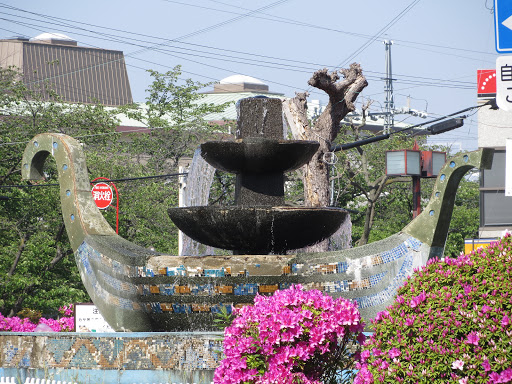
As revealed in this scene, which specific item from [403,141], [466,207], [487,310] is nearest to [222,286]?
[487,310]

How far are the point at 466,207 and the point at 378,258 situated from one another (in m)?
34.3

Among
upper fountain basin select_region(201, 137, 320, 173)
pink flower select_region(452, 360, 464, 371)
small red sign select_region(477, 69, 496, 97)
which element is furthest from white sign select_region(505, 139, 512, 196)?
small red sign select_region(477, 69, 496, 97)

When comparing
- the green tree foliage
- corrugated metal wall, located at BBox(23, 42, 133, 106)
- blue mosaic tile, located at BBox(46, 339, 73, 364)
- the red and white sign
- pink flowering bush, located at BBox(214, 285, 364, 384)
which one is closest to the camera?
pink flowering bush, located at BBox(214, 285, 364, 384)

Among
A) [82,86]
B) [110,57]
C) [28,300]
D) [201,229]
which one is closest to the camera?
[201,229]

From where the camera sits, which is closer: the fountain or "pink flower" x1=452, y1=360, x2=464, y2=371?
"pink flower" x1=452, y1=360, x2=464, y2=371

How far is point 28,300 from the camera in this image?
2438 cm

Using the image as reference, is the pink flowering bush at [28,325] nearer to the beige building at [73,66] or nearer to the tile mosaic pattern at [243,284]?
the tile mosaic pattern at [243,284]

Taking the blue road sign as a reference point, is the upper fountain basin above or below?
below

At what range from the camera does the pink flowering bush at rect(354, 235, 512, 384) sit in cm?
512

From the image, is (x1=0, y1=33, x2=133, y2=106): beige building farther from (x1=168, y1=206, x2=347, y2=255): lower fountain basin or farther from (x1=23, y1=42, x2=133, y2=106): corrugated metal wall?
(x1=168, y1=206, x2=347, y2=255): lower fountain basin

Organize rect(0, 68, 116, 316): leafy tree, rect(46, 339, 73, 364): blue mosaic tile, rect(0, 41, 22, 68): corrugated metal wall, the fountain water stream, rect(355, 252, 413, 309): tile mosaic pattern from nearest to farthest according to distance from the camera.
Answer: rect(46, 339, 73, 364): blue mosaic tile
rect(355, 252, 413, 309): tile mosaic pattern
the fountain water stream
rect(0, 68, 116, 316): leafy tree
rect(0, 41, 22, 68): corrugated metal wall

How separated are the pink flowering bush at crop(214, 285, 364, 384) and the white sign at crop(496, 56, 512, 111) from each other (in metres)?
1.82

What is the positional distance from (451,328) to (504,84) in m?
2.07

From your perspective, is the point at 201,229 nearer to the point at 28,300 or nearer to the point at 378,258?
the point at 378,258
